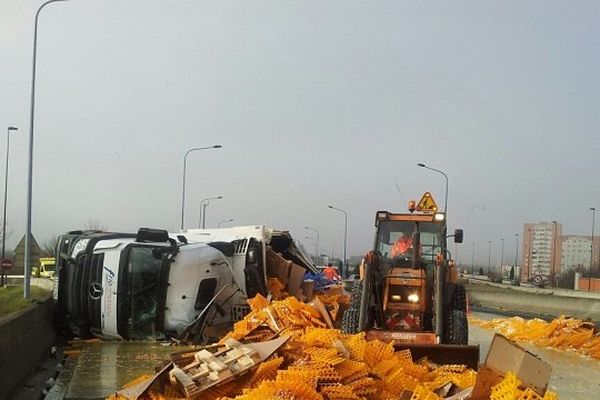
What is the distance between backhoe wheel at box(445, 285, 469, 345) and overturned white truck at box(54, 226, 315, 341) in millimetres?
4606

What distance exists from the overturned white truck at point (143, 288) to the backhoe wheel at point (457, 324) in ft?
15.1

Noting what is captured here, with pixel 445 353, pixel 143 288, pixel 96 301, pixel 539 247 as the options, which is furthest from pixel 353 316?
pixel 539 247

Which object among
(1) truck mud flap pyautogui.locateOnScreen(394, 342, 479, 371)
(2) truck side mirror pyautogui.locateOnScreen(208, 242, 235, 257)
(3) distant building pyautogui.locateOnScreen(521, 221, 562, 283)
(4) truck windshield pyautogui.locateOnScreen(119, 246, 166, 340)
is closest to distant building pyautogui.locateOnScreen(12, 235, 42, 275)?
(2) truck side mirror pyautogui.locateOnScreen(208, 242, 235, 257)

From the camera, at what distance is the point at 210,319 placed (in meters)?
13.4

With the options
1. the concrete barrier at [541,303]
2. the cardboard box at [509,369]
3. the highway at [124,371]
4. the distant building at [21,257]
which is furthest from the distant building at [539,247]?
the cardboard box at [509,369]

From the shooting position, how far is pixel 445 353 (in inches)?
393

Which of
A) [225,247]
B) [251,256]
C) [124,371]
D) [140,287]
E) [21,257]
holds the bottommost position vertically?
[21,257]

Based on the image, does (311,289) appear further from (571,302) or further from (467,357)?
(571,302)

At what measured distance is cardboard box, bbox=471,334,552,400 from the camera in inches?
267

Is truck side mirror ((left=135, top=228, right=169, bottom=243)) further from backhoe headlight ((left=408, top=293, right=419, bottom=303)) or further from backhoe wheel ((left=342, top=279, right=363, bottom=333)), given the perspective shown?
backhoe headlight ((left=408, top=293, right=419, bottom=303))

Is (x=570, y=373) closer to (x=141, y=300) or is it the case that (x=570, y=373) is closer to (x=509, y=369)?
(x=509, y=369)

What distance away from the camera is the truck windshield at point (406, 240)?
1224 centimetres

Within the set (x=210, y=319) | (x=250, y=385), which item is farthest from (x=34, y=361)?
(x=250, y=385)

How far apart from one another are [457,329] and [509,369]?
417 centimetres
